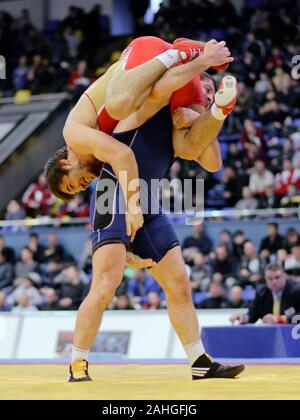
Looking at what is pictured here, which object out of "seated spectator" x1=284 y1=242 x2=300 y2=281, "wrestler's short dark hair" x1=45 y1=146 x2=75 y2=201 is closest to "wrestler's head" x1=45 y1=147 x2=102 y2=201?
"wrestler's short dark hair" x1=45 y1=146 x2=75 y2=201

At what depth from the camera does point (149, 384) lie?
413 cm

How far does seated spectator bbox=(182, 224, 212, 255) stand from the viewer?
10930 millimetres

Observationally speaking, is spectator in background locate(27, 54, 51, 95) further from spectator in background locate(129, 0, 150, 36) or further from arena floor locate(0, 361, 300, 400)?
arena floor locate(0, 361, 300, 400)

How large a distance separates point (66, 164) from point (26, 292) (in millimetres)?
6740

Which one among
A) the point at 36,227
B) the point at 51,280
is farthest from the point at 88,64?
the point at 51,280

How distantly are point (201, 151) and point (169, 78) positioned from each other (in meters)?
0.46

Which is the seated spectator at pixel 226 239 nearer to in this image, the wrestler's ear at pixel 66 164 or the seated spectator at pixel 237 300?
the seated spectator at pixel 237 300

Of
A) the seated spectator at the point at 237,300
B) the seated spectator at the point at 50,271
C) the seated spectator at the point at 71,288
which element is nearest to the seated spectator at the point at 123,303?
the seated spectator at the point at 71,288

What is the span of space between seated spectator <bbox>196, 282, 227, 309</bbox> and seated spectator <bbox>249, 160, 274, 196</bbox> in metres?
2.19

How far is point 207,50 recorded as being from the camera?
14.7ft

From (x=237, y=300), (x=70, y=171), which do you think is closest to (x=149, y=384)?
(x=70, y=171)

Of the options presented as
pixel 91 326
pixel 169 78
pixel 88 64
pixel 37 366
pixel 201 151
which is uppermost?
pixel 88 64

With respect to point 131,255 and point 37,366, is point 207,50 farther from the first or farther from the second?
point 37,366

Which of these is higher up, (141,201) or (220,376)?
(141,201)
